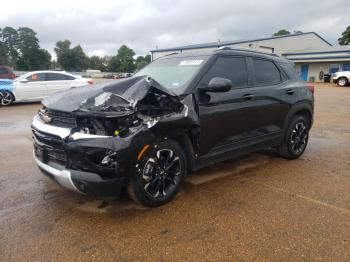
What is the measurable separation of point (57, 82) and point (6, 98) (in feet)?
7.01

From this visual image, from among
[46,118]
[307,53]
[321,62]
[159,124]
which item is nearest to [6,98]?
[46,118]

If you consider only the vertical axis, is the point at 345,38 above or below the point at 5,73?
above

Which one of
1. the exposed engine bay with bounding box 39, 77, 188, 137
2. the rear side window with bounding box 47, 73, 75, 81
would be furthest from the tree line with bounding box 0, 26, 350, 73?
the exposed engine bay with bounding box 39, 77, 188, 137

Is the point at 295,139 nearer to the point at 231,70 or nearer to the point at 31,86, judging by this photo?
the point at 231,70

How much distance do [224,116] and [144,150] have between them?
1342mm

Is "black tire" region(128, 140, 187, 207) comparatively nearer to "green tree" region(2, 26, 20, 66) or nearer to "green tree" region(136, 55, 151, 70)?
"green tree" region(136, 55, 151, 70)

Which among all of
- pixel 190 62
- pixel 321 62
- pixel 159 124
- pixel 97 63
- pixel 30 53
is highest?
pixel 30 53

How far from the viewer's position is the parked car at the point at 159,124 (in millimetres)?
2867

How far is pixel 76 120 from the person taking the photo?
2963 mm

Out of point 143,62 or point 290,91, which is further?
point 143,62

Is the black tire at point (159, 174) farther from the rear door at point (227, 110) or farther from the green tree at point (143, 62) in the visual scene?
the green tree at point (143, 62)

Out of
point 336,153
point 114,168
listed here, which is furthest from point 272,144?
point 114,168

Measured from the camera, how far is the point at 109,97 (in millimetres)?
3006

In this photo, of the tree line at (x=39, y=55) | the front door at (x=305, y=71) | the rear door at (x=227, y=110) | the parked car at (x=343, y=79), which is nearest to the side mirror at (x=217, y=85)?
the rear door at (x=227, y=110)
